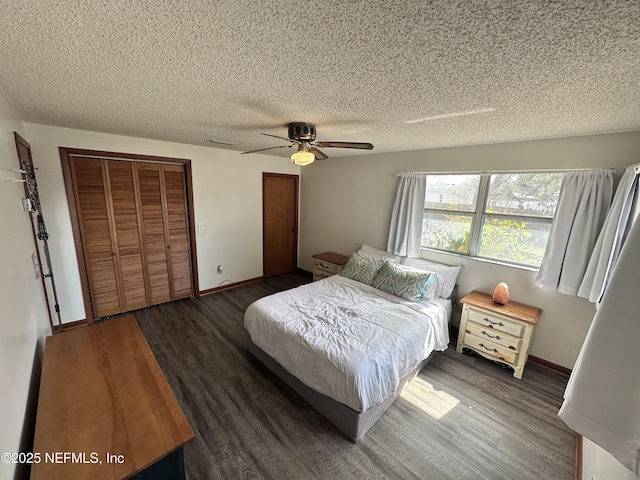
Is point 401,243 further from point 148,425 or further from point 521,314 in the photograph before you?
point 148,425

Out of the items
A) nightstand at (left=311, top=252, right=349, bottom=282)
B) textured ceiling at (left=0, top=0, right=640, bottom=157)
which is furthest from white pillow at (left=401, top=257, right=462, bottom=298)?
textured ceiling at (left=0, top=0, right=640, bottom=157)

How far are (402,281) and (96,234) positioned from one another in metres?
3.62

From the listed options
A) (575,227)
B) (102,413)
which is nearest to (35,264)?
(102,413)

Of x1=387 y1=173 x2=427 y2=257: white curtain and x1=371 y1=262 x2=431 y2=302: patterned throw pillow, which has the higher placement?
x1=387 y1=173 x2=427 y2=257: white curtain

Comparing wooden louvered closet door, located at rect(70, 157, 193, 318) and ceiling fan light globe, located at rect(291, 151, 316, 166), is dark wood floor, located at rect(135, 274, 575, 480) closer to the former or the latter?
wooden louvered closet door, located at rect(70, 157, 193, 318)

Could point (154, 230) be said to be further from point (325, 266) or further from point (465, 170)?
point (465, 170)

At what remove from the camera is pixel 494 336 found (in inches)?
96.3

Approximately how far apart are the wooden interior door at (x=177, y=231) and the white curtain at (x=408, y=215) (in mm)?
2969

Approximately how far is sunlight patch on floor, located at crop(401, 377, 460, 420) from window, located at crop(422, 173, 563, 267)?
5.16 ft

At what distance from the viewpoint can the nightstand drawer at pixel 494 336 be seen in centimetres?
234

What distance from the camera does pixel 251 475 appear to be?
4.93ft

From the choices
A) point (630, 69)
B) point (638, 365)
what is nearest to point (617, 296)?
point (638, 365)

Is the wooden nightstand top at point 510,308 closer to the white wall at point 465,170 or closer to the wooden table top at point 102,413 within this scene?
the white wall at point 465,170

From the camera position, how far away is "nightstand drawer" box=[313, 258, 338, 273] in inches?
155
